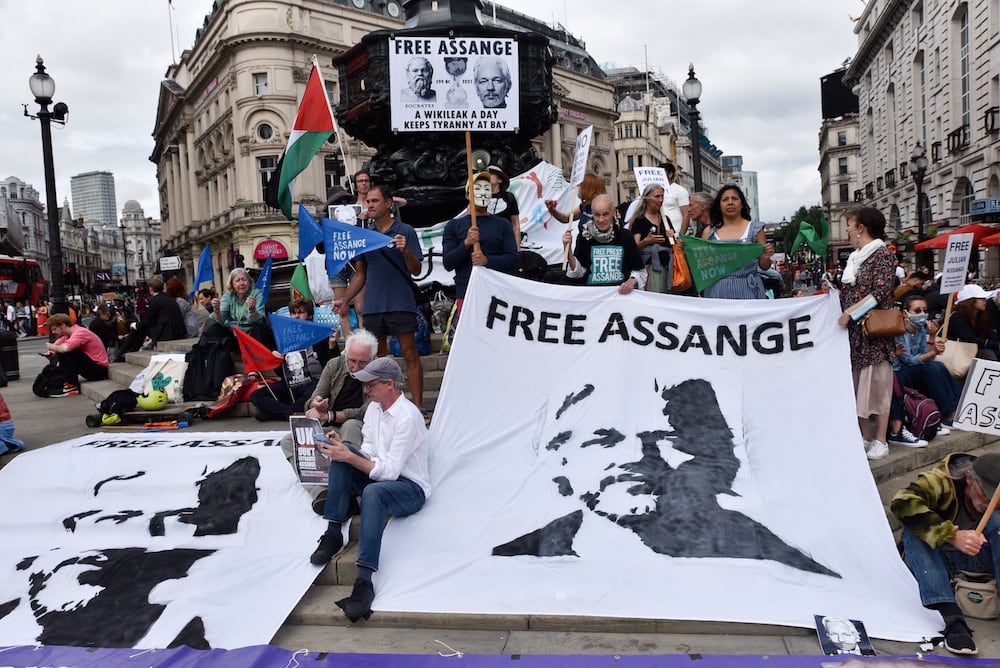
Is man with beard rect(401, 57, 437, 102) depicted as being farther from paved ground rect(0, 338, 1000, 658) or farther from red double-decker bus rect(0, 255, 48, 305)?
red double-decker bus rect(0, 255, 48, 305)

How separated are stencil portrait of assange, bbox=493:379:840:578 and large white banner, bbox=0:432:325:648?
1.35 m

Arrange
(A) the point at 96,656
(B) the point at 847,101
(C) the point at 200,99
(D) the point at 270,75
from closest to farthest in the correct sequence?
(A) the point at 96,656 < (D) the point at 270,75 < (C) the point at 200,99 < (B) the point at 847,101

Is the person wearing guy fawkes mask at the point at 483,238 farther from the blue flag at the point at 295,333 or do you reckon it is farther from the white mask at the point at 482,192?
the blue flag at the point at 295,333

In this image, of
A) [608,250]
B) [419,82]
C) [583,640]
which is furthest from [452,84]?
[583,640]

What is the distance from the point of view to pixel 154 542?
4.70 meters

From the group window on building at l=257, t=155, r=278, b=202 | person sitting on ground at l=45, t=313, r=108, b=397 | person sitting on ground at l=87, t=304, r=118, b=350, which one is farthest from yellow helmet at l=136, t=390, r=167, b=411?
window on building at l=257, t=155, r=278, b=202

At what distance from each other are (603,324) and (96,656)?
340 centimetres

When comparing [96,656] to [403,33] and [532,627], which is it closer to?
[532,627]

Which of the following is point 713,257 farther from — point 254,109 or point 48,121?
point 254,109

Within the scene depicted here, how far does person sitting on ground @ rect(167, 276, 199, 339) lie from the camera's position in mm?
11102

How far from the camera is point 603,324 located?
511 cm

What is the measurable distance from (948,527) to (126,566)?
435cm

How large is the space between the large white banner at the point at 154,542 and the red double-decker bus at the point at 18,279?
31445 mm

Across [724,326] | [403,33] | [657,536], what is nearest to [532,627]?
[657,536]
